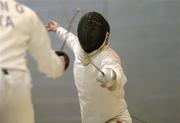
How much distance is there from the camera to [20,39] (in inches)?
69.9

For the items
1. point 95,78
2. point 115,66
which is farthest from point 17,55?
point 95,78

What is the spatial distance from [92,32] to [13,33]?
0.96 metres

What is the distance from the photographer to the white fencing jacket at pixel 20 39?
1737 mm

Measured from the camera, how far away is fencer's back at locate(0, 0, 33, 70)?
1732 mm

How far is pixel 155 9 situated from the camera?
3746 mm


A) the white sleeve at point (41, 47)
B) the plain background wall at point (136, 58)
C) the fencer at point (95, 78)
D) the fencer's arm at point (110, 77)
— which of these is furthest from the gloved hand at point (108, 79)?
the plain background wall at point (136, 58)

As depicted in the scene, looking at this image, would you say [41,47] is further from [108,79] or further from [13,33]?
[108,79]

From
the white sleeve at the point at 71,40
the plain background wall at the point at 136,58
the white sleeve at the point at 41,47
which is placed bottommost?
the plain background wall at the point at 136,58

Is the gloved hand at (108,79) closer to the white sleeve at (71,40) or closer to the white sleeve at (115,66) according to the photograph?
the white sleeve at (115,66)

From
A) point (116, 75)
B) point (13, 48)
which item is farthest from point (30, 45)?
point (116, 75)

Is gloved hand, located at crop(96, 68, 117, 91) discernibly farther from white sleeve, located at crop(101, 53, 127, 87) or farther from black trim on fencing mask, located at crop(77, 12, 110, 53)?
black trim on fencing mask, located at crop(77, 12, 110, 53)

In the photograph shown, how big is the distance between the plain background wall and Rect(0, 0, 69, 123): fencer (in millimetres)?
1854

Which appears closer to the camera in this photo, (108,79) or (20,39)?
(20,39)

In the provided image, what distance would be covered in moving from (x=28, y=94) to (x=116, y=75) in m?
0.65
